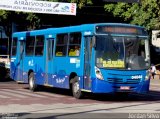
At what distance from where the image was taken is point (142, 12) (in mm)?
38469

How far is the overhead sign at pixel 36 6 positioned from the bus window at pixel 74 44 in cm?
720

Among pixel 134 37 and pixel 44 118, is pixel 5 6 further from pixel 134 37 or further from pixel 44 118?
pixel 44 118

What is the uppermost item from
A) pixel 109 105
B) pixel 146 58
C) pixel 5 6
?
pixel 5 6

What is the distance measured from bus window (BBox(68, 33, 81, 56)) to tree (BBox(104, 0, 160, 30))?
48.3 feet

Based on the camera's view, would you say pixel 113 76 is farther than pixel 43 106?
Yes

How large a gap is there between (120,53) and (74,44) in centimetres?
A: 248

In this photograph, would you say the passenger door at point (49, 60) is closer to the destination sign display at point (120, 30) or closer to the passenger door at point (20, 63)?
the passenger door at point (20, 63)

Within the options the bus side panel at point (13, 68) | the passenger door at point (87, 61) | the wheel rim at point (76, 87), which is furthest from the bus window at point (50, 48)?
the bus side panel at point (13, 68)

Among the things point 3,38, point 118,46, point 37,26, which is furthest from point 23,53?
point 3,38

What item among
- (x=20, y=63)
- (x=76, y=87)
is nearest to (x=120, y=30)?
(x=76, y=87)

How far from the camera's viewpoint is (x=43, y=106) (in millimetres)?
18016

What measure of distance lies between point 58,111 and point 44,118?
1.96 m

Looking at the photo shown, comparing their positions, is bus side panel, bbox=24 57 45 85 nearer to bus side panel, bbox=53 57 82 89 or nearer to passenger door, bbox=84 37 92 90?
bus side panel, bbox=53 57 82 89

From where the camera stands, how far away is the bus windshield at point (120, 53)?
20094 millimetres
